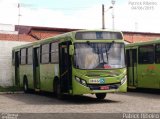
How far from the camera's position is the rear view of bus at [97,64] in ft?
60.2

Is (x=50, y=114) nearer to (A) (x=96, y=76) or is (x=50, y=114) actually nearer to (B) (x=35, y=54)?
(A) (x=96, y=76)

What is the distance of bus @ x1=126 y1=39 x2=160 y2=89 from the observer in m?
23.5

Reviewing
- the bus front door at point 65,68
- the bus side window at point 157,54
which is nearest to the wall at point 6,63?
the bus side window at point 157,54

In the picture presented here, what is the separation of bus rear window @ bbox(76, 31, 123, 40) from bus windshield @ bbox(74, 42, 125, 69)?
0.88 ft

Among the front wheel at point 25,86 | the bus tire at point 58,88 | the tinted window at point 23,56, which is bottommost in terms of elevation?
the front wheel at point 25,86

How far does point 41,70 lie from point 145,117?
436 inches

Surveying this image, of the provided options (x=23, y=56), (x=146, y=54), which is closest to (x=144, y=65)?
(x=146, y=54)

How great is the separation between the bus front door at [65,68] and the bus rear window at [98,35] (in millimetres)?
806

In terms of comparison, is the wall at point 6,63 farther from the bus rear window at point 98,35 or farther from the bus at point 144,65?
the bus rear window at point 98,35

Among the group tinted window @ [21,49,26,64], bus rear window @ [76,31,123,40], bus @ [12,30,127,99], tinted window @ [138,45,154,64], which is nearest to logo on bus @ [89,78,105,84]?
bus @ [12,30,127,99]

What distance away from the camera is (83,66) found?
1842 cm

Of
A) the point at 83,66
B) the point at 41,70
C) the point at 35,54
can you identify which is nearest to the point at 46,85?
the point at 41,70

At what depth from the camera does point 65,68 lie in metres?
19.7

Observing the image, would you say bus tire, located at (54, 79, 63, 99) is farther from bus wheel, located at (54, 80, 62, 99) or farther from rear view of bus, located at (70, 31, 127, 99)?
rear view of bus, located at (70, 31, 127, 99)
